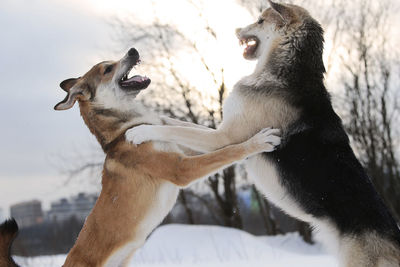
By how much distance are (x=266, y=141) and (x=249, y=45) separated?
1161 millimetres

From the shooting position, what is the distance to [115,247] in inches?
155

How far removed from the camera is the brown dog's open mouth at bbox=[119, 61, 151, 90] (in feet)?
14.4

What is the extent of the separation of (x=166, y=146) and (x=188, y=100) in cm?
1470

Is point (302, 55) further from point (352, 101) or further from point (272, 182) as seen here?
point (352, 101)

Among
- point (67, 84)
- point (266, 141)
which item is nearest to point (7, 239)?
point (67, 84)

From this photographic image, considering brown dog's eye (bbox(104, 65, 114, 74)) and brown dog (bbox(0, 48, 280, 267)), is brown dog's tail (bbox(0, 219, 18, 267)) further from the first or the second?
brown dog's eye (bbox(104, 65, 114, 74))

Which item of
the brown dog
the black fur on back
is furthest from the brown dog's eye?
the black fur on back

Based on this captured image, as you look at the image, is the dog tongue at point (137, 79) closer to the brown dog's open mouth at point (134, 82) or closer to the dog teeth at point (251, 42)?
the brown dog's open mouth at point (134, 82)

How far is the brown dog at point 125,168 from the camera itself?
3889mm

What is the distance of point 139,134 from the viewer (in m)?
4.07

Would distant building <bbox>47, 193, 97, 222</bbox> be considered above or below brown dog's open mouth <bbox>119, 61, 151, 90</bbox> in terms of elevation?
below

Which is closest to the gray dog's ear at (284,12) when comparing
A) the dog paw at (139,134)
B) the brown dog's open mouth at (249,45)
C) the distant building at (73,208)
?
the brown dog's open mouth at (249,45)

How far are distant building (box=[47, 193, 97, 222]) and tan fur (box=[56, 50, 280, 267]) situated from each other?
17.3m

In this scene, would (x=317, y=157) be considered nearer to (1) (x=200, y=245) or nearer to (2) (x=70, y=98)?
(2) (x=70, y=98)
